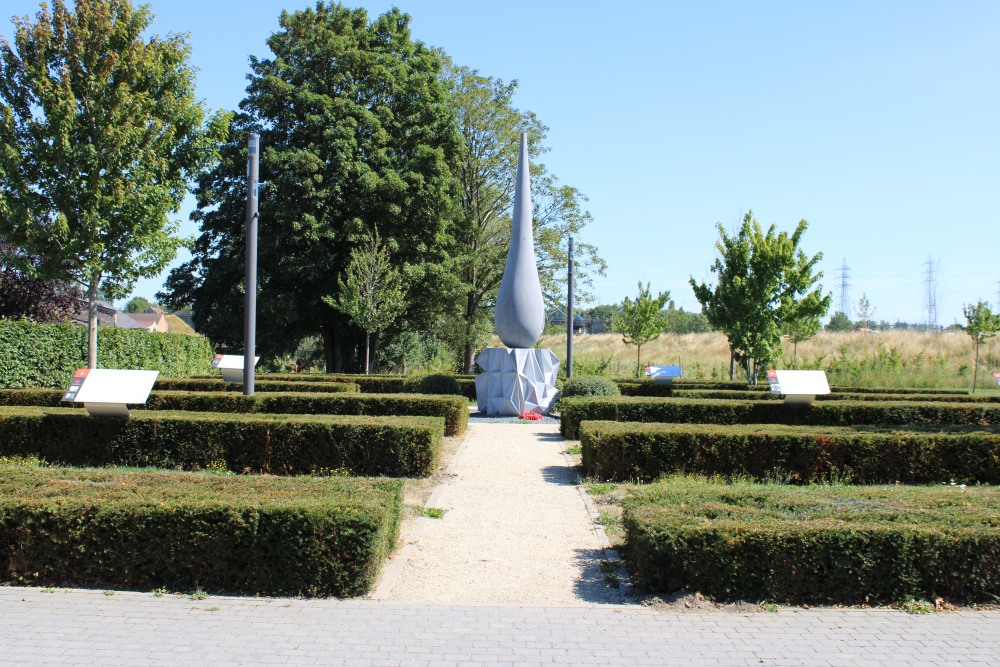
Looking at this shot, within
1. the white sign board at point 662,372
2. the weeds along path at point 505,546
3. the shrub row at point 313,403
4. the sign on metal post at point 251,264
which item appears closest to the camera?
the weeds along path at point 505,546

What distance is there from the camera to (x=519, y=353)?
1798cm

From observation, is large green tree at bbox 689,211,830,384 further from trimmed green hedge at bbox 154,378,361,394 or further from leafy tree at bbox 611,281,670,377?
trimmed green hedge at bbox 154,378,361,394

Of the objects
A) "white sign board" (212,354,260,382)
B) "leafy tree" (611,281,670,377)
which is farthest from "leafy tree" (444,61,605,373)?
"white sign board" (212,354,260,382)

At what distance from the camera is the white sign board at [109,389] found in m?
9.75

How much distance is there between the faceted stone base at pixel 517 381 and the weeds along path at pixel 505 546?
6791 millimetres

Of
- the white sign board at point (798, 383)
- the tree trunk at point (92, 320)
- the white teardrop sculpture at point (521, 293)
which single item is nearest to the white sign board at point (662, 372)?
the white teardrop sculpture at point (521, 293)

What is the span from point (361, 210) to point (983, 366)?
2804 centimetres

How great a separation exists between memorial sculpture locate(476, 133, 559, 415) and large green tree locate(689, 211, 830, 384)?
7.91 m

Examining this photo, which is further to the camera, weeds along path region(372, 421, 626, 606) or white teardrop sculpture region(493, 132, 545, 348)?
white teardrop sculpture region(493, 132, 545, 348)

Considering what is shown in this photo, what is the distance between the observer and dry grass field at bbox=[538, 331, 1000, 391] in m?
30.9

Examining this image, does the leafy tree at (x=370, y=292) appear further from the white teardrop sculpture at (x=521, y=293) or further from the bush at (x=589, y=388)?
the bush at (x=589, y=388)

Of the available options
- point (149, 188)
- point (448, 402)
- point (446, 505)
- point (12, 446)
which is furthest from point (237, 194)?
point (446, 505)

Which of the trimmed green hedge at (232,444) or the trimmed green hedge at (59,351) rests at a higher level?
the trimmed green hedge at (59,351)

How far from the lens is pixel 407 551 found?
22.0 feet
